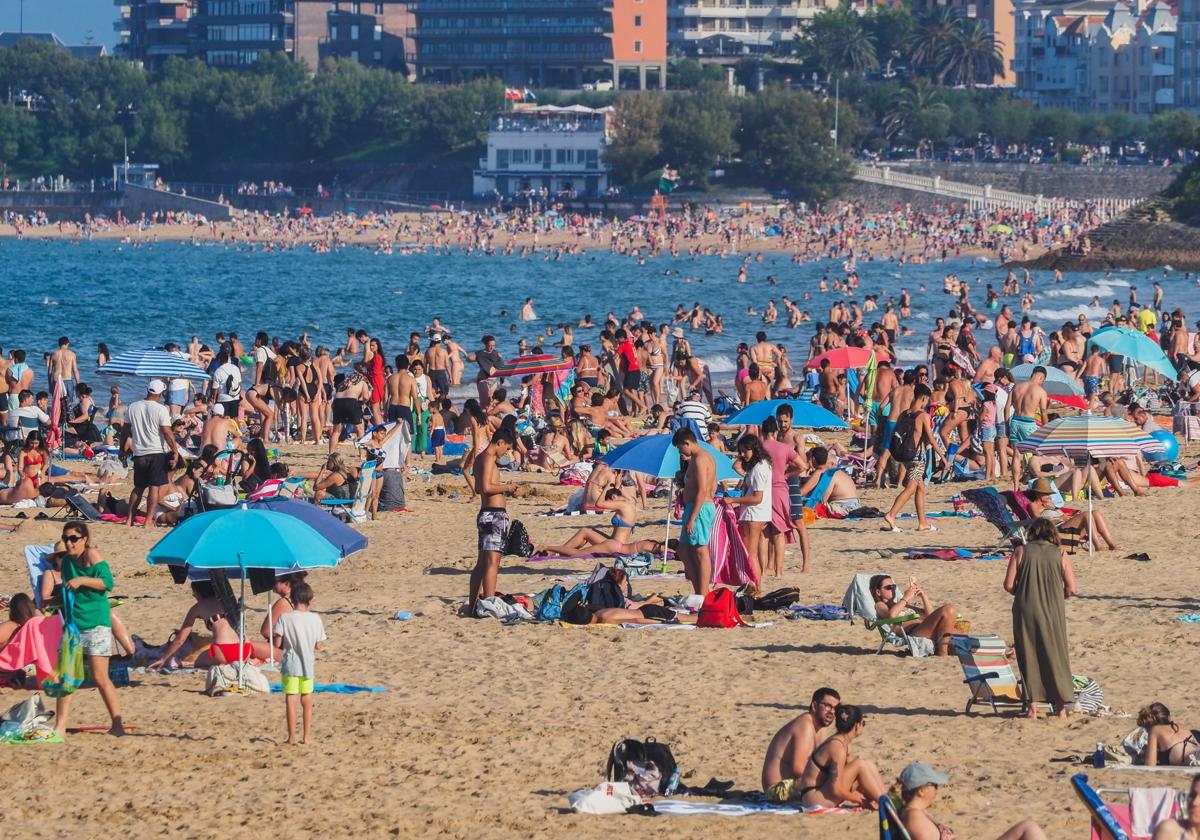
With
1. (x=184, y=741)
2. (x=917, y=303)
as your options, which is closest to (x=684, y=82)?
(x=917, y=303)

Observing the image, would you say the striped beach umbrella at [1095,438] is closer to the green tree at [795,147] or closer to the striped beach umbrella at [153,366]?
the striped beach umbrella at [153,366]

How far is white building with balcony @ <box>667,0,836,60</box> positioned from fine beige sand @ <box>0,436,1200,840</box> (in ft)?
440

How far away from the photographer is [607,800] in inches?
359

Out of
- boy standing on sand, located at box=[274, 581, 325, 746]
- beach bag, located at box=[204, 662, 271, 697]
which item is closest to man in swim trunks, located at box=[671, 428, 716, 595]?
beach bag, located at box=[204, 662, 271, 697]

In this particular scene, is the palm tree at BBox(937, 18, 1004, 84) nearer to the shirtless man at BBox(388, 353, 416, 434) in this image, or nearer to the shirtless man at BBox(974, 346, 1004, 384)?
the shirtless man at BBox(974, 346, 1004, 384)

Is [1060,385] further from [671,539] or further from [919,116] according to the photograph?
[919,116]

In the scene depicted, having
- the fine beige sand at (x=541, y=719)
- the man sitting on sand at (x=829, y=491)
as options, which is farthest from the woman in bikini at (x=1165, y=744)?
the man sitting on sand at (x=829, y=491)

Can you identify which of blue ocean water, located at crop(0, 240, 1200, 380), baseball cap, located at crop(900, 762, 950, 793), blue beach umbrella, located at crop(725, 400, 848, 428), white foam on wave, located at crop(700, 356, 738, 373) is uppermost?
blue beach umbrella, located at crop(725, 400, 848, 428)

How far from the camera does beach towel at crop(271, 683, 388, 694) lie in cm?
1123

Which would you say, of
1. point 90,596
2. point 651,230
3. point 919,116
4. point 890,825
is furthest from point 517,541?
point 919,116

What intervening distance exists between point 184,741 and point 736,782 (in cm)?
290

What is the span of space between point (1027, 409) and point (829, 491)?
2.06 meters

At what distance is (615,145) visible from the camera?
11400 cm

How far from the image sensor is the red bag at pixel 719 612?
12.7 m
